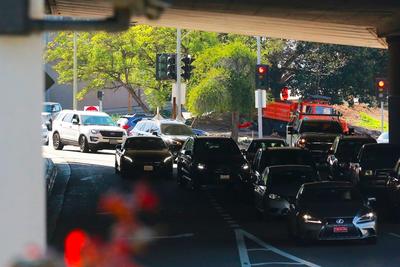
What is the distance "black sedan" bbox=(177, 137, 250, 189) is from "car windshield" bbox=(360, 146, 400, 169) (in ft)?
12.0

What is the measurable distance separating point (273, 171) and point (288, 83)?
129 ft

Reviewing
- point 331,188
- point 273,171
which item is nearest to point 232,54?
point 273,171

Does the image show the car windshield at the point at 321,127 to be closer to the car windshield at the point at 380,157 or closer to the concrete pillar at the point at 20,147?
the car windshield at the point at 380,157

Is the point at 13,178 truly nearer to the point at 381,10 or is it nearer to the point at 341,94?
the point at 381,10

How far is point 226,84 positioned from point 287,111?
7.53 meters

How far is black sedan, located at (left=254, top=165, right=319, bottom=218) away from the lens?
20.6 meters

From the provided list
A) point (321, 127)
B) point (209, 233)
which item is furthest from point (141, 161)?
point (209, 233)

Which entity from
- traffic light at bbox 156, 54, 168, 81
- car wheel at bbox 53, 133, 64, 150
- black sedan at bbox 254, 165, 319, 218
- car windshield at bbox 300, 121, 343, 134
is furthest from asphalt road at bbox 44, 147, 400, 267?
car wheel at bbox 53, 133, 64, 150

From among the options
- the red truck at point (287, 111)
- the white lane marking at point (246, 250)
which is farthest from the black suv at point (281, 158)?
the red truck at point (287, 111)

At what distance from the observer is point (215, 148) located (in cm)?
2781

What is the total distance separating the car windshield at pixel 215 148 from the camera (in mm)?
27578

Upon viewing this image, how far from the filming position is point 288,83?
2391 inches

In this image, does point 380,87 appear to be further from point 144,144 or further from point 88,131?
point 144,144

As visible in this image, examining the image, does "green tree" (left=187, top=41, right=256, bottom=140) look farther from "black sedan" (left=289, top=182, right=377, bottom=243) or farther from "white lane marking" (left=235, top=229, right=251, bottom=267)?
"black sedan" (left=289, top=182, right=377, bottom=243)
